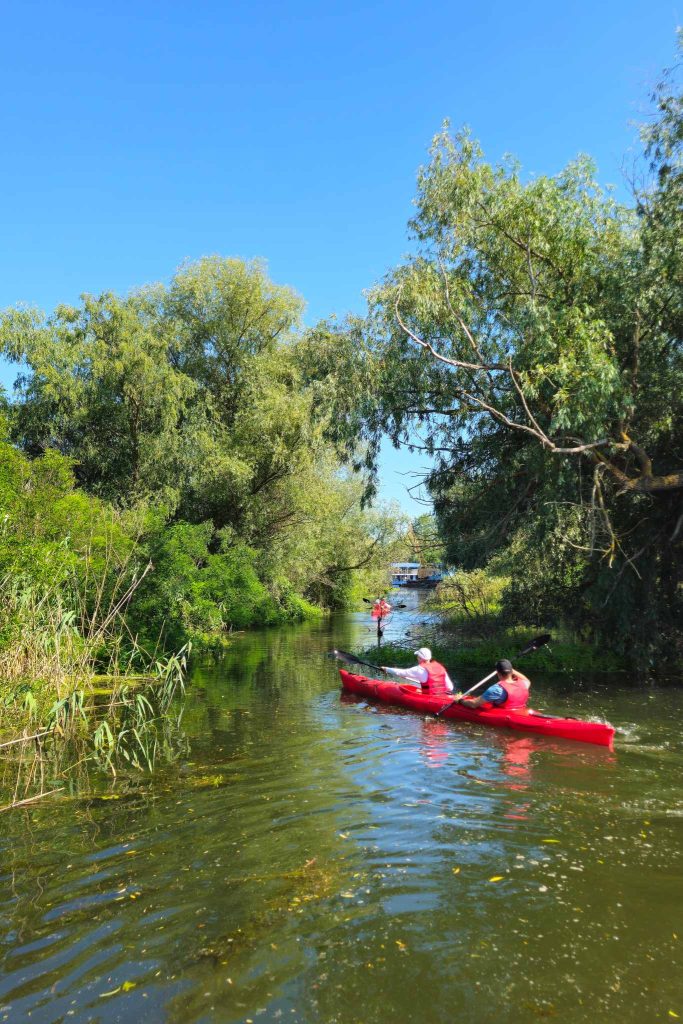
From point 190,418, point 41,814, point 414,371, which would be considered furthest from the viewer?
point 190,418

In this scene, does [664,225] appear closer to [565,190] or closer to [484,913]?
[565,190]

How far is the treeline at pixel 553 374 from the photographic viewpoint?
1066cm

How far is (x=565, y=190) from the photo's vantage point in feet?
39.5

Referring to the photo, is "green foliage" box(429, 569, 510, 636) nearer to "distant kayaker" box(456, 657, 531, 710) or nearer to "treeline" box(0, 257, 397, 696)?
"treeline" box(0, 257, 397, 696)

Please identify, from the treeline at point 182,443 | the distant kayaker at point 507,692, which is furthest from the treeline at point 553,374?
the treeline at point 182,443

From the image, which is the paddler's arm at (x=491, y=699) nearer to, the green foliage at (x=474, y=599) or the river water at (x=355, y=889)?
the river water at (x=355, y=889)

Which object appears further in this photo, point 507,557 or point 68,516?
point 507,557

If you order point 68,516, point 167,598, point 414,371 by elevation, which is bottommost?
point 167,598

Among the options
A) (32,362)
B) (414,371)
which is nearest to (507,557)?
(414,371)

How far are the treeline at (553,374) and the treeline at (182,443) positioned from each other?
4.38m

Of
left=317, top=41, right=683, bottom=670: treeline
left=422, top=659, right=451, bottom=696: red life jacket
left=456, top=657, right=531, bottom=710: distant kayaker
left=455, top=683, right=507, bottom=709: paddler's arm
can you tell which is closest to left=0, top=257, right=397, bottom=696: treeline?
left=317, top=41, right=683, bottom=670: treeline

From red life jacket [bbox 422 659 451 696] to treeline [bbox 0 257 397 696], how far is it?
231 inches

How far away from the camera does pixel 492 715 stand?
33.4ft

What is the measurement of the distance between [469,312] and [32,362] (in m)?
13.0
